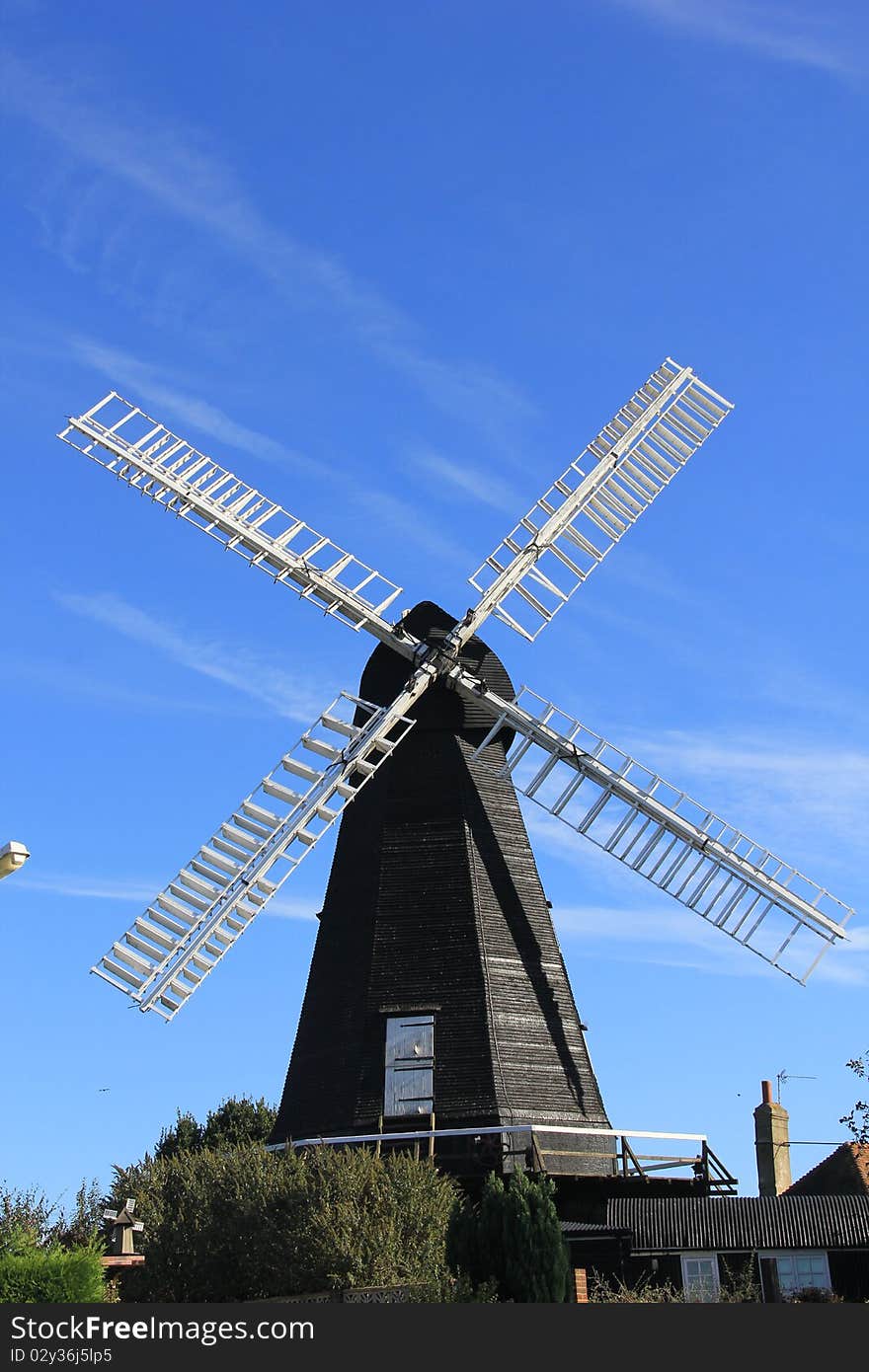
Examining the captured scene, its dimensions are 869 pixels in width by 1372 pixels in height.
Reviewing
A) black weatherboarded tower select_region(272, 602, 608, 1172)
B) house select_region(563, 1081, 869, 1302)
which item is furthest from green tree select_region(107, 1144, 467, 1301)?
house select_region(563, 1081, 869, 1302)

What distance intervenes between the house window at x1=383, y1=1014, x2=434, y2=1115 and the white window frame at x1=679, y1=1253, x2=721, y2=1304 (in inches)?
215

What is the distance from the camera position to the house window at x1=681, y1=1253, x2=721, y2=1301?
80.3 feet

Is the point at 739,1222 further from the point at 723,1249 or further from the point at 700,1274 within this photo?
the point at 700,1274

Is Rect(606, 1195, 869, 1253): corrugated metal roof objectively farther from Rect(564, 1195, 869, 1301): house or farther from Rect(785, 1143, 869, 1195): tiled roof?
Rect(785, 1143, 869, 1195): tiled roof

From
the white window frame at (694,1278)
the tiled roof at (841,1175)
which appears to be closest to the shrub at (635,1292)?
the white window frame at (694,1278)

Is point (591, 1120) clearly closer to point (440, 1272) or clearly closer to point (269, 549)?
point (440, 1272)

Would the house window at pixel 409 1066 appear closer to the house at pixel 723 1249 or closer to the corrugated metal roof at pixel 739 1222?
the house at pixel 723 1249

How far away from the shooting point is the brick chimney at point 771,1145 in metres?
31.0

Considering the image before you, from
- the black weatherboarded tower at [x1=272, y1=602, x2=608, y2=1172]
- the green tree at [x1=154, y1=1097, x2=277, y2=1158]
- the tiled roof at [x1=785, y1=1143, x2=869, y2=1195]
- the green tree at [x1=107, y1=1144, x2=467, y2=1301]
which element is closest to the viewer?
the green tree at [x1=107, y1=1144, x2=467, y2=1301]

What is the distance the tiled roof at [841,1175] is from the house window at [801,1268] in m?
5.08

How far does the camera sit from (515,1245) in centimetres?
1889

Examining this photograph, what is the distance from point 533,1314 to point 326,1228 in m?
7.43

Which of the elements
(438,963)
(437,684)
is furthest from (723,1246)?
(437,684)

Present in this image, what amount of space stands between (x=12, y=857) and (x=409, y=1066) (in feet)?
47.6
